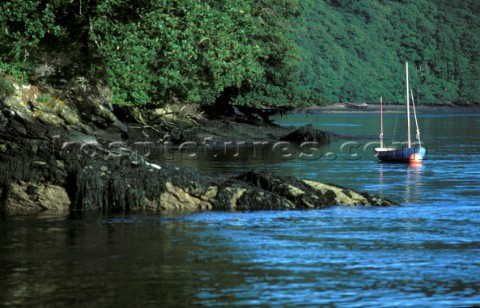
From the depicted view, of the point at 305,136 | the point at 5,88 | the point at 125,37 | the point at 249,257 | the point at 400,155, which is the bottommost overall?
the point at 249,257

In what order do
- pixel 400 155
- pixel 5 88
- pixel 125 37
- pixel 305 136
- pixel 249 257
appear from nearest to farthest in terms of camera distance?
pixel 249 257
pixel 125 37
pixel 5 88
pixel 400 155
pixel 305 136

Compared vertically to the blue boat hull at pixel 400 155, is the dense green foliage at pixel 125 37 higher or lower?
higher

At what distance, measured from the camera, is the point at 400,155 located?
57.7 meters

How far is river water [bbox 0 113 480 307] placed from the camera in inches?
727

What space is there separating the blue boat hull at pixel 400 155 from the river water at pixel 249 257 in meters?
22.0

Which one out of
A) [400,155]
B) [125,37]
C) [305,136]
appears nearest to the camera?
[125,37]

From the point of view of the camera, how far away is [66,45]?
105ft

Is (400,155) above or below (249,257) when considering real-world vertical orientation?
above

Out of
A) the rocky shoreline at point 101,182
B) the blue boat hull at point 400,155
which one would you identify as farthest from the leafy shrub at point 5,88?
the blue boat hull at point 400,155

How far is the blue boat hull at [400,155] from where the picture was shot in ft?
187

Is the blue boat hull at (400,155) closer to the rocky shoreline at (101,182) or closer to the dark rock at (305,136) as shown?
the dark rock at (305,136)

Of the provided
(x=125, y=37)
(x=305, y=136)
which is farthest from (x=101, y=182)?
(x=305, y=136)

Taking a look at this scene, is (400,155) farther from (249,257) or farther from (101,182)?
(249,257)

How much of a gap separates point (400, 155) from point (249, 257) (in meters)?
36.4
